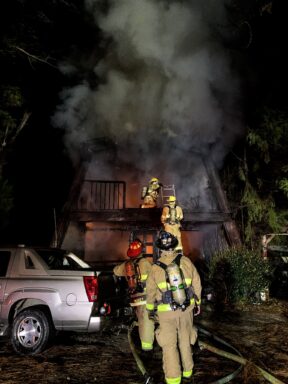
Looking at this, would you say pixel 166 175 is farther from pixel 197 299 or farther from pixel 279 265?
pixel 197 299

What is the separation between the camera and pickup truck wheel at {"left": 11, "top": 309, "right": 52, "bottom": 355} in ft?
16.6

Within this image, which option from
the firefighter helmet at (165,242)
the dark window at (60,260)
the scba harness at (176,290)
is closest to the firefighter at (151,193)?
the dark window at (60,260)

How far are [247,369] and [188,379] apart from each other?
0.75 metres

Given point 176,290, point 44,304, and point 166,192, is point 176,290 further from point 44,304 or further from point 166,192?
point 166,192

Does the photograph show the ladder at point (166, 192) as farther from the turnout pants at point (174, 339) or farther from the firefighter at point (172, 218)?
the turnout pants at point (174, 339)

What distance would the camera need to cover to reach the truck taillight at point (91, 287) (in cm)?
511

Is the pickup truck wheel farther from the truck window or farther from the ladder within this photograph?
the ladder

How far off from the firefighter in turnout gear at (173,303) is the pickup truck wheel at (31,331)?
2.07 meters

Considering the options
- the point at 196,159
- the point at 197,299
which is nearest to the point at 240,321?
the point at 197,299

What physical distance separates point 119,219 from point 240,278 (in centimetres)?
469

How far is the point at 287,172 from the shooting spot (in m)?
11.9

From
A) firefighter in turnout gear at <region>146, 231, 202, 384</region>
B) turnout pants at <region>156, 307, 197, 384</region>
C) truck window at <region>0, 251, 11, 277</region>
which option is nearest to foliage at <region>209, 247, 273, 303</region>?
firefighter in turnout gear at <region>146, 231, 202, 384</region>

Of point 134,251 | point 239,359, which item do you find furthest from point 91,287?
point 239,359

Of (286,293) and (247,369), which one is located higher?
(286,293)
